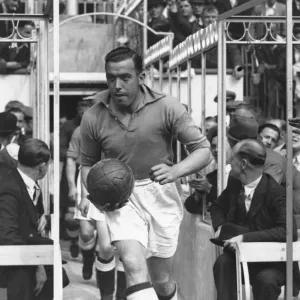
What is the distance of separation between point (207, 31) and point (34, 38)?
1435 mm

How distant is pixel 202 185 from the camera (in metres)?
8.19

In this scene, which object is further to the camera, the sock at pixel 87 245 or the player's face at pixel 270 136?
the sock at pixel 87 245

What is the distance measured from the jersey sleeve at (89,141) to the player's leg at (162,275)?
2.50ft

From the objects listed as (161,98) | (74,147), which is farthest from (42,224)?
(74,147)

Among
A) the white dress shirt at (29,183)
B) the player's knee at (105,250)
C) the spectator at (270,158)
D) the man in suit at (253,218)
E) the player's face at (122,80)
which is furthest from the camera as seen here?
the player's knee at (105,250)

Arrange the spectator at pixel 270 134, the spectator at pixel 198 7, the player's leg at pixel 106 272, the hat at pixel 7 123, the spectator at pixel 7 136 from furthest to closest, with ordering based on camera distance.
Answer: the spectator at pixel 198 7, the hat at pixel 7 123, the spectator at pixel 270 134, the spectator at pixel 7 136, the player's leg at pixel 106 272

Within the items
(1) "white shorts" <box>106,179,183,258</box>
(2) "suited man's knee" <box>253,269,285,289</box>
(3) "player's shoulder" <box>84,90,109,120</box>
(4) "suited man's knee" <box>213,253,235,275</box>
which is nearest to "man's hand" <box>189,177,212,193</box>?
(4) "suited man's knee" <box>213,253,235,275</box>

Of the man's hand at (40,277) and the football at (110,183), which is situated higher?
the football at (110,183)

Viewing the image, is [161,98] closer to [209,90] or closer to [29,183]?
[29,183]

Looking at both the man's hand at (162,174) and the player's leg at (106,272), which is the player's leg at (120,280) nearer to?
the player's leg at (106,272)

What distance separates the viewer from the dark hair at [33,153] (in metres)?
7.47

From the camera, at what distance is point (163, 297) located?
6977 mm

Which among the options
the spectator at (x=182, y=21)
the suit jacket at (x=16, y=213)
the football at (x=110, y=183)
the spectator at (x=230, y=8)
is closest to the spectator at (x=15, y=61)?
the spectator at (x=182, y=21)

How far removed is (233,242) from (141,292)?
3.83 ft
